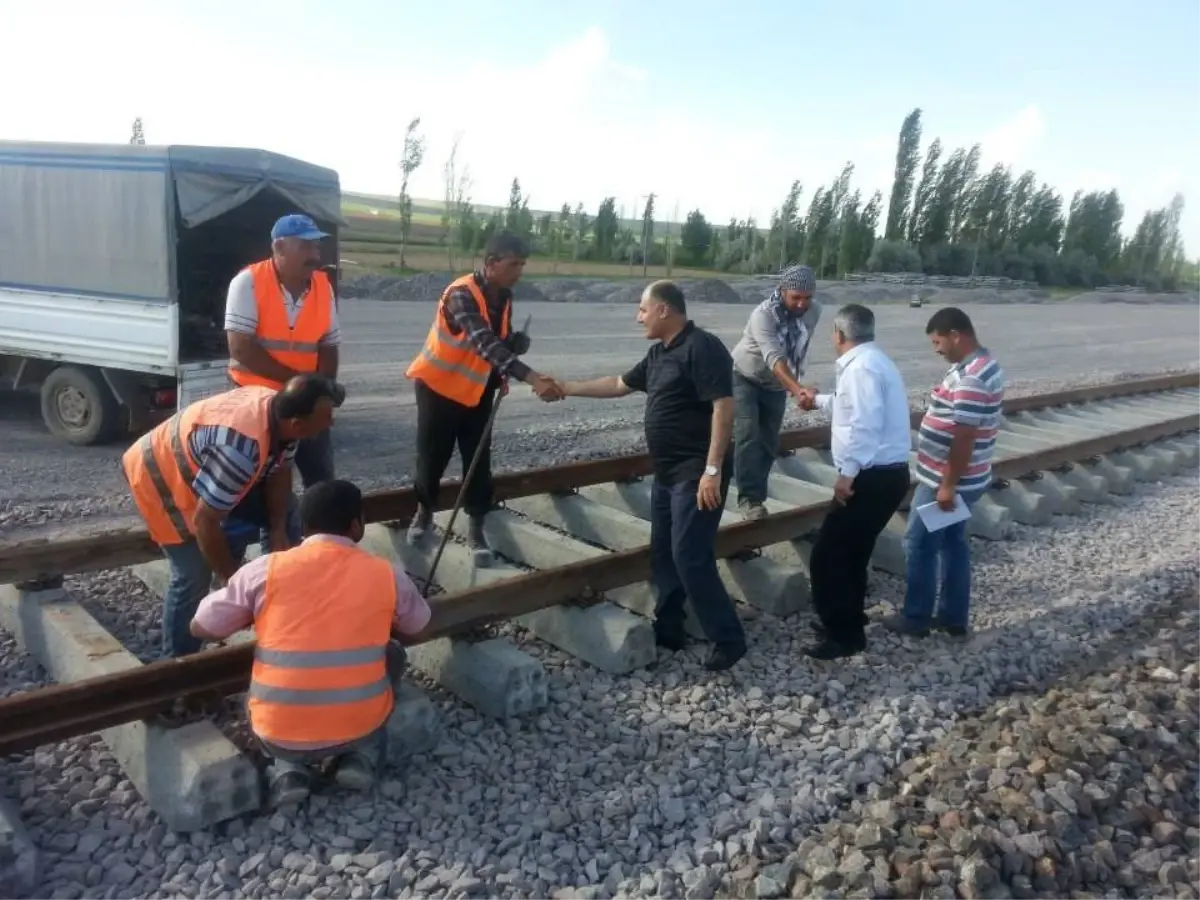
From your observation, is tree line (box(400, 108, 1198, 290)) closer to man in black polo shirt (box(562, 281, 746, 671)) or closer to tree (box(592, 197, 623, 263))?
tree (box(592, 197, 623, 263))

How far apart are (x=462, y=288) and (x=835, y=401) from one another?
211 cm

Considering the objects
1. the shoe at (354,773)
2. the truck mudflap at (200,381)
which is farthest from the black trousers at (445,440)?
the truck mudflap at (200,381)

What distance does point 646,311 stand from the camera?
4961 millimetres

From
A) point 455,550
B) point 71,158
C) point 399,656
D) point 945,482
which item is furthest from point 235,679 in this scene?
point 71,158

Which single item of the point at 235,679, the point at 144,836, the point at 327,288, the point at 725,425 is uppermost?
the point at 327,288

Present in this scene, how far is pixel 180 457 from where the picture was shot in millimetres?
4062

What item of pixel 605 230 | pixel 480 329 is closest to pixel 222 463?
pixel 480 329

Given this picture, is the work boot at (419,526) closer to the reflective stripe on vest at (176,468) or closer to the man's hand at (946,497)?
the reflective stripe on vest at (176,468)

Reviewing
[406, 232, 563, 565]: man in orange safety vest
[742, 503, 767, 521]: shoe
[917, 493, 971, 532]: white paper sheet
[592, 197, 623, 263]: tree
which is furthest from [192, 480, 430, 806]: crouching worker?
[592, 197, 623, 263]: tree

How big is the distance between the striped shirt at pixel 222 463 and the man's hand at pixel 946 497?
355 centimetres

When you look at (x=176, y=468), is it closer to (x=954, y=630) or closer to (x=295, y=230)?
(x=295, y=230)

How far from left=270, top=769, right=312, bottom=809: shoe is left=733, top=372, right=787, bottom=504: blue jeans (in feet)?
13.7

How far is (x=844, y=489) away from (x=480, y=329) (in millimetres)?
2130

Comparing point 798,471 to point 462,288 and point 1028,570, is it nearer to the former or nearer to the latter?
point 1028,570
